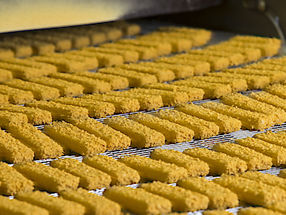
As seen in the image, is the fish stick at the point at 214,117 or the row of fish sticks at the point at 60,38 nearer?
the fish stick at the point at 214,117

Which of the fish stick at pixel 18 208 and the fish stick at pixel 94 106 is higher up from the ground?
the fish stick at pixel 94 106

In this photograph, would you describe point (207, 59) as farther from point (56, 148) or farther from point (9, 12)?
point (56, 148)

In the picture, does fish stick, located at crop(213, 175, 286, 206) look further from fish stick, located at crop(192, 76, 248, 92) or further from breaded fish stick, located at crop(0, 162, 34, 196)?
fish stick, located at crop(192, 76, 248, 92)

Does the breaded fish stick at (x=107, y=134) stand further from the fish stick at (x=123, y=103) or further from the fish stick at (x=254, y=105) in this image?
the fish stick at (x=254, y=105)

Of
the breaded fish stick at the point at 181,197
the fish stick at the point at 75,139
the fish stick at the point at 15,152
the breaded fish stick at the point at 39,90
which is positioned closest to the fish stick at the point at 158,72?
the breaded fish stick at the point at 39,90

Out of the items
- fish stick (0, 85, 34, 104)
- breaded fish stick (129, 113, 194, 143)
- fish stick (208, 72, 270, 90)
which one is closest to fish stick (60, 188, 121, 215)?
breaded fish stick (129, 113, 194, 143)

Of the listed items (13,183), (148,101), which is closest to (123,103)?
(148,101)

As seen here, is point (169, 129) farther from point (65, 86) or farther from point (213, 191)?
point (65, 86)

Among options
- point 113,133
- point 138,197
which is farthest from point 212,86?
point 138,197
